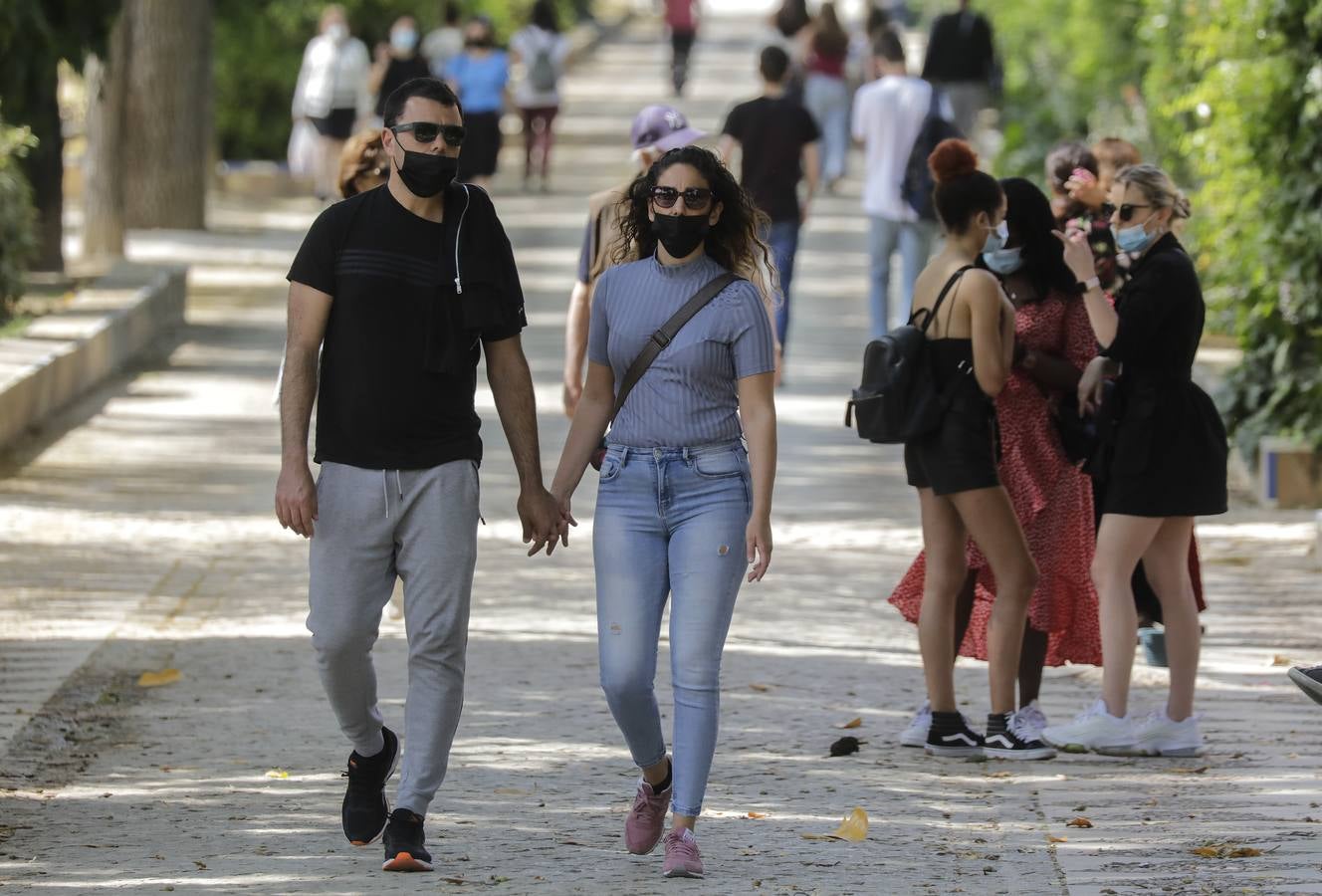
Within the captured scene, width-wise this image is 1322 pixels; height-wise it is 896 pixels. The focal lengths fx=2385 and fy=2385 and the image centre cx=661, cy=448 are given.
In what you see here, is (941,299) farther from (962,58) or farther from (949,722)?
(962,58)

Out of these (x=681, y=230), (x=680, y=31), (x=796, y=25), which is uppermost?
(x=796, y=25)

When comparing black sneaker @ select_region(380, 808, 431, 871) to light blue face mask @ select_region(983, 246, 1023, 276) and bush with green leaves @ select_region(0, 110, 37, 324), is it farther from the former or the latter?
bush with green leaves @ select_region(0, 110, 37, 324)

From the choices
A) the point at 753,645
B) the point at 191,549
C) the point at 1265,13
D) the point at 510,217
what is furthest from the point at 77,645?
the point at 510,217

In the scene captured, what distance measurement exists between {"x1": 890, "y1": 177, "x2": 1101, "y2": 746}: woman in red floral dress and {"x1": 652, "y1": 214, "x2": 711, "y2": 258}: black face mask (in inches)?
66.0

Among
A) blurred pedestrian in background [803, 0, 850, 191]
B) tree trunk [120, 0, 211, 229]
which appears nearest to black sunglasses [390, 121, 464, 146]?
tree trunk [120, 0, 211, 229]

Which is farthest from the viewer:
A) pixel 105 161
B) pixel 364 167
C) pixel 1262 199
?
pixel 105 161

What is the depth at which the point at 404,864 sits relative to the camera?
19.1 ft

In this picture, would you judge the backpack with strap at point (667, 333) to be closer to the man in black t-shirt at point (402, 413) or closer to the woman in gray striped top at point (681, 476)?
the woman in gray striped top at point (681, 476)

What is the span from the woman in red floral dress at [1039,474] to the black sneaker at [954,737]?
0.12 m

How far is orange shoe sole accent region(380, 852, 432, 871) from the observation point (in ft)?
19.1

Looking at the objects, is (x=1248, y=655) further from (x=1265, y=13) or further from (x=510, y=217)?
(x=510, y=217)

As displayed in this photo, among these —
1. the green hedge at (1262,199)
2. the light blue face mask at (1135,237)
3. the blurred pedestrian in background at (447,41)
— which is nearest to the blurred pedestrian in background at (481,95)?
the blurred pedestrian in background at (447,41)

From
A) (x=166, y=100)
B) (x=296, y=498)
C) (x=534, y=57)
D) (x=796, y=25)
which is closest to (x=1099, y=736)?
(x=296, y=498)

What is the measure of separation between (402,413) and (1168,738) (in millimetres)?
2868
